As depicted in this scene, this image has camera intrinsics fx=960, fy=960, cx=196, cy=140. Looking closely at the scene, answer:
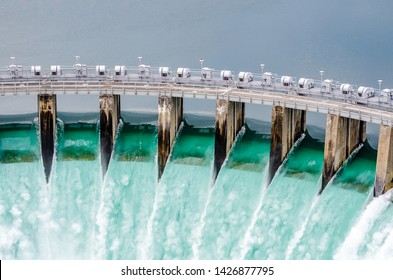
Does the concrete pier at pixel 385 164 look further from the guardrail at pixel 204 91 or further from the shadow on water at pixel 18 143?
the shadow on water at pixel 18 143

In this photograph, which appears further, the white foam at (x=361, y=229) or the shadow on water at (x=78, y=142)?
the shadow on water at (x=78, y=142)

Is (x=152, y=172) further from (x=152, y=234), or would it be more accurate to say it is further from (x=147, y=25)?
(x=147, y=25)

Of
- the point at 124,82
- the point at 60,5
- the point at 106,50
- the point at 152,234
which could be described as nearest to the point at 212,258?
the point at 152,234

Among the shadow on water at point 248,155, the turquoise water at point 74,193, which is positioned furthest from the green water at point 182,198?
the turquoise water at point 74,193

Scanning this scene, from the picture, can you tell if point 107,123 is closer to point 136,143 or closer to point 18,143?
point 136,143

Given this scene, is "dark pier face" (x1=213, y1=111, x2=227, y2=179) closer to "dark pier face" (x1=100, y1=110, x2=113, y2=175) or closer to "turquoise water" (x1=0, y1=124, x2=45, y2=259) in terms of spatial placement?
"dark pier face" (x1=100, y1=110, x2=113, y2=175)

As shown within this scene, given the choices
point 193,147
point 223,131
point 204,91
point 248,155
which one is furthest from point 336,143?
point 193,147
